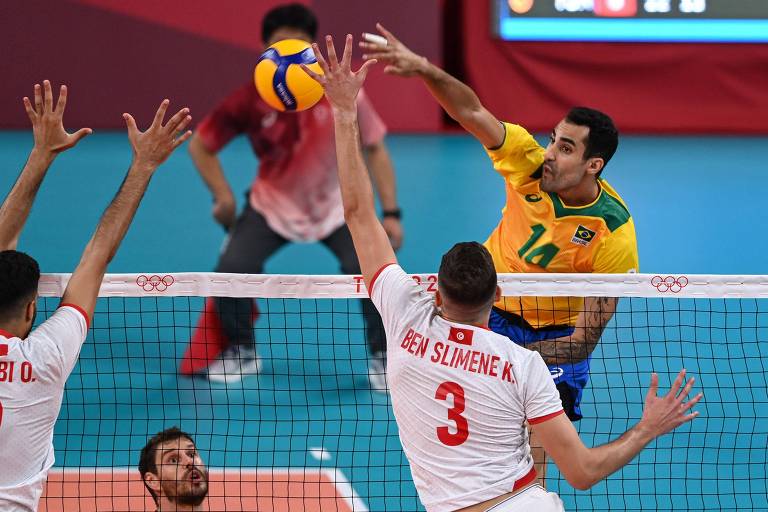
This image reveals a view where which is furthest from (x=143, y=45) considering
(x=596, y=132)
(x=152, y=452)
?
(x=152, y=452)

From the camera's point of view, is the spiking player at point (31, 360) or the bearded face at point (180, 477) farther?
the bearded face at point (180, 477)

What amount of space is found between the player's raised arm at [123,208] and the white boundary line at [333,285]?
901 mm

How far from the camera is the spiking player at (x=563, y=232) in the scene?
5676 mm

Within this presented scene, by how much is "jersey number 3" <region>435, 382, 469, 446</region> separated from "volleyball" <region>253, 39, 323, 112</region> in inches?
145

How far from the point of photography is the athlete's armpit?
566 centimetres

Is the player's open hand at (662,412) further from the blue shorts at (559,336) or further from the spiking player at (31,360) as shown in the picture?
the spiking player at (31,360)

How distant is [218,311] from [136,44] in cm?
997

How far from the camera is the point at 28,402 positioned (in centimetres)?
396

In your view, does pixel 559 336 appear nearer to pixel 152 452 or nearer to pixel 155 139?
pixel 152 452

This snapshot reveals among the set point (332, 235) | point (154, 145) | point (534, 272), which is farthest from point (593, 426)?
point (154, 145)

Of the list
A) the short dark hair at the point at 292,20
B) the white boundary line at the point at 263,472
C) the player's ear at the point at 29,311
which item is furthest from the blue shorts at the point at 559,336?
the short dark hair at the point at 292,20

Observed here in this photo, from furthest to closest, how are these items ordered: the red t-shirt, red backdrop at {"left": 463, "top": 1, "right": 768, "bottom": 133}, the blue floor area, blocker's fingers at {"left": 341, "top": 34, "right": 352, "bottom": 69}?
red backdrop at {"left": 463, "top": 1, "right": 768, "bottom": 133}
the red t-shirt
the blue floor area
blocker's fingers at {"left": 341, "top": 34, "right": 352, "bottom": 69}

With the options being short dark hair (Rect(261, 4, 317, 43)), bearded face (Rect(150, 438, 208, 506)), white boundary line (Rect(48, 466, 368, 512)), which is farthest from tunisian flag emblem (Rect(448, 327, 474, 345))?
short dark hair (Rect(261, 4, 317, 43))

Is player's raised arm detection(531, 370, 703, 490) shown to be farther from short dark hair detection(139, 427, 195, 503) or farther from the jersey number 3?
short dark hair detection(139, 427, 195, 503)
